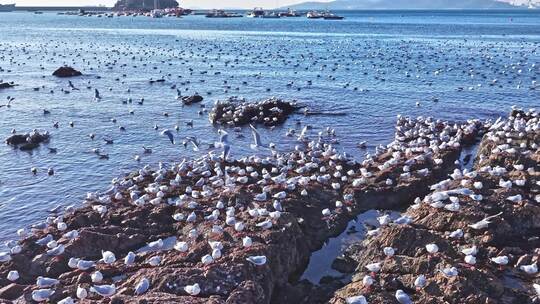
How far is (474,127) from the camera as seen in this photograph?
98.0ft

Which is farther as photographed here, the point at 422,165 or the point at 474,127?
the point at 474,127

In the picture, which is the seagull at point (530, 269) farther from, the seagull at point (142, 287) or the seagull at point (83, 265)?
the seagull at point (83, 265)

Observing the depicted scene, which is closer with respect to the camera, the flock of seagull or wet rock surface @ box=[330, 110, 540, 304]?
wet rock surface @ box=[330, 110, 540, 304]

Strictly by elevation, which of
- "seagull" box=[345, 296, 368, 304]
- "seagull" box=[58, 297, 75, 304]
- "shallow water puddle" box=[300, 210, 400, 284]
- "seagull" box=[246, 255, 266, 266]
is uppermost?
"seagull" box=[246, 255, 266, 266]

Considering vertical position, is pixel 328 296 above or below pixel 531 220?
below

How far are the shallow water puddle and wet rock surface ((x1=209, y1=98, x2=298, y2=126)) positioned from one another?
14596 mm

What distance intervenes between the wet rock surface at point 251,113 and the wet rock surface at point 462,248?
50.3ft

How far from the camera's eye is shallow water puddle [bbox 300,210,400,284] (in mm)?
15953

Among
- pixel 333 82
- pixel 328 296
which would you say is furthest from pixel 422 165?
pixel 333 82

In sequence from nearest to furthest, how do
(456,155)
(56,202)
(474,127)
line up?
(56,202) < (456,155) < (474,127)

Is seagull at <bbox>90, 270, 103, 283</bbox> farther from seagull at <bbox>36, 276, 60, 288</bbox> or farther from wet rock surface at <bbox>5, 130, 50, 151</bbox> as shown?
wet rock surface at <bbox>5, 130, 50, 151</bbox>

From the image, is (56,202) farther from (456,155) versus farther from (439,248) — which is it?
(456,155)

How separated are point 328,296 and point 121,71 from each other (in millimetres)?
45250

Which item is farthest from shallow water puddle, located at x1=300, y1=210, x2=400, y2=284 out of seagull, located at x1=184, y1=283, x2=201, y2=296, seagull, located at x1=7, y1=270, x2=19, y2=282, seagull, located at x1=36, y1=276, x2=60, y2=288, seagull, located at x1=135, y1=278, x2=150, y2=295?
seagull, located at x1=7, y1=270, x2=19, y2=282
